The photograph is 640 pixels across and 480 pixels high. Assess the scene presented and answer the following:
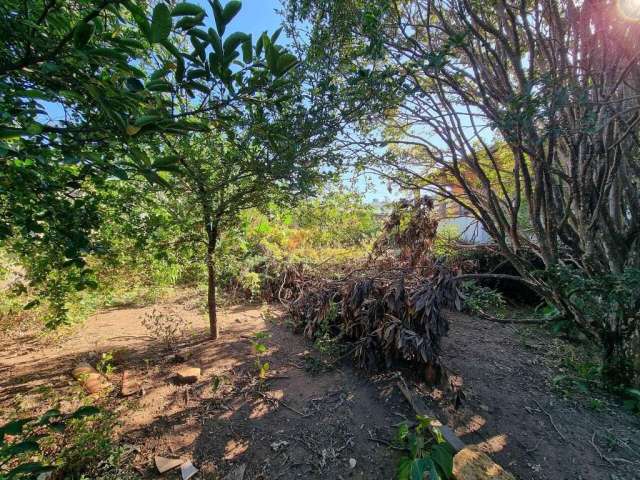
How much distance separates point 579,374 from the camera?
2891 millimetres

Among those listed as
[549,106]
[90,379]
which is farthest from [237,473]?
[549,106]

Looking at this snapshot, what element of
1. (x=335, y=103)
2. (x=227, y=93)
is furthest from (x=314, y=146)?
(x=227, y=93)

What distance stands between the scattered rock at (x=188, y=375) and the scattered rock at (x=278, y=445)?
1105 millimetres

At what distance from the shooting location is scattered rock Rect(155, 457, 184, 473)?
172cm

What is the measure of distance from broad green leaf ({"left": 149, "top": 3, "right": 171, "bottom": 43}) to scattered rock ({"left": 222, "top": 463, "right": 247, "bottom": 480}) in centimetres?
232

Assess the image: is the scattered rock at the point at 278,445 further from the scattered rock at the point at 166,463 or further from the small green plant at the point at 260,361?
the small green plant at the point at 260,361

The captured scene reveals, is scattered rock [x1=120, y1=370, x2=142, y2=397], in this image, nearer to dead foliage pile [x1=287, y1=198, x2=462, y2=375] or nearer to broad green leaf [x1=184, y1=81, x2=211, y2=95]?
dead foliage pile [x1=287, y1=198, x2=462, y2=375]

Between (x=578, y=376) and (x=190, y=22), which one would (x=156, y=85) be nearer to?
(x=190, y=22)

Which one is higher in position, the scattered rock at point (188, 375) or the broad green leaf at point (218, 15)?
the broad green leaf at point (218, 15)

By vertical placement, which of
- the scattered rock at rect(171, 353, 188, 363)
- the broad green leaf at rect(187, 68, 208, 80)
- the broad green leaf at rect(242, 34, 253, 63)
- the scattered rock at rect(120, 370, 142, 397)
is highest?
the broad green leaf at rect(242, 34, 253, 63)

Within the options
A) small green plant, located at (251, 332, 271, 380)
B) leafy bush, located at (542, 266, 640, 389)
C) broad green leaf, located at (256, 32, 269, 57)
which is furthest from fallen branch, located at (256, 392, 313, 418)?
broad green leaf, located at (256, 32, 269, 57)

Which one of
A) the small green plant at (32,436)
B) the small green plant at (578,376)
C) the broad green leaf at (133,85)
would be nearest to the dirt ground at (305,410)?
the small green plant at (578,376)

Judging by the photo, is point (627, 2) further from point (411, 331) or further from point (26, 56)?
point (26, 56)

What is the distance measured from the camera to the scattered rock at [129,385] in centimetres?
239
